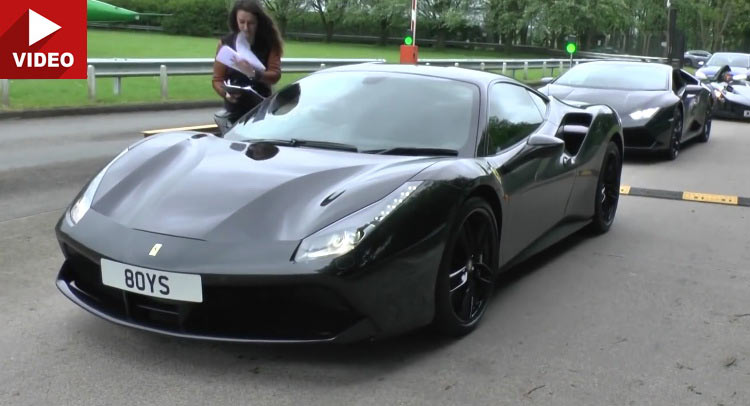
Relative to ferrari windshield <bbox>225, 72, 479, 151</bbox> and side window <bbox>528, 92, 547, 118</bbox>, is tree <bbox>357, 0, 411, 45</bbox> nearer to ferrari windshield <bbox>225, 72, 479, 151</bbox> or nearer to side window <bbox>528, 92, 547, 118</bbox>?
side window <bbox>528, 92, 547, 118</bbox>

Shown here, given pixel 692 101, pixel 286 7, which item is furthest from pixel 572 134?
pixel 286 7

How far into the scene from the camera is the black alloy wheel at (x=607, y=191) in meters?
6.18

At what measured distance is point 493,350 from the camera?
12.5 feet

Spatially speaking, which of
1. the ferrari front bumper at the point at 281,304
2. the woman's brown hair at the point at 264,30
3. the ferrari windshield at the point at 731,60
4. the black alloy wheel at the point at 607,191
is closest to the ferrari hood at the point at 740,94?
the ferrari windshield at the point at 731,60

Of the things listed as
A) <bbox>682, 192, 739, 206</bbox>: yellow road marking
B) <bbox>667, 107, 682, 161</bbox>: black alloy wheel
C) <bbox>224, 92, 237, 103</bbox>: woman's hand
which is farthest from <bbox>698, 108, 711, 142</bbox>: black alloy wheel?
<bbox>224, 92, 237, 103</bbox>: woman's hand

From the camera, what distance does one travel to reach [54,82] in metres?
17.5

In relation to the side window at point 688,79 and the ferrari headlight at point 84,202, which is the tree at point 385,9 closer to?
the side window at point 688,79

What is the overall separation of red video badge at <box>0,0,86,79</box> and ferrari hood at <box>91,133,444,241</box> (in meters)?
12.8

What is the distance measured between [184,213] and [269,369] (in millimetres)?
755

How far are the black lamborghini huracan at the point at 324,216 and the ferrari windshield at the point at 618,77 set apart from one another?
22.8ft

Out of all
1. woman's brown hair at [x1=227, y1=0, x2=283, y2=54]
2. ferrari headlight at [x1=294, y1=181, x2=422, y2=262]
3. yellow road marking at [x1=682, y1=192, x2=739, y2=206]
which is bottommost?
yellow road marking at [x1=682, y1=192, x2=739, y2=206]

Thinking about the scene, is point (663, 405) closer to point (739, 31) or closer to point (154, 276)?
point (154, 276)

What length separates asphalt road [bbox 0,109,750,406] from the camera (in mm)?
3258

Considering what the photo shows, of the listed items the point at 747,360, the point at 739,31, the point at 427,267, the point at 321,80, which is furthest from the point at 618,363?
the point at 739,31
